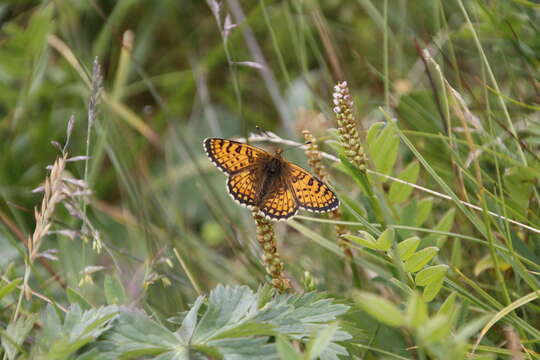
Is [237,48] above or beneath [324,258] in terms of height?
above

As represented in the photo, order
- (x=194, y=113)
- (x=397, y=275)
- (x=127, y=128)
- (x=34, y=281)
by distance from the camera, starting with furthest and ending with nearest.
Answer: (x=194, y=113), (x=127, y=128), (x=34, y=281), (x=397, y=275)

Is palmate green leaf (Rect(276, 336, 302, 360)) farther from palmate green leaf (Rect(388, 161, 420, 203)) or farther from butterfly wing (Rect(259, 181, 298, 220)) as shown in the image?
palmate green leaf (Rect(388, 161, 420, 203))

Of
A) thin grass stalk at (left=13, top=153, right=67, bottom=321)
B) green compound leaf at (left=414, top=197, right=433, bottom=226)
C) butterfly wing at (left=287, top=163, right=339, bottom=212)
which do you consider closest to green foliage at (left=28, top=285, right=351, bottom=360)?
thin grass stalk at (left=13, top=153, right=67, bottom=321)

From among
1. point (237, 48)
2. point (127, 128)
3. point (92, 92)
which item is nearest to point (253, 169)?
point (92, 92)

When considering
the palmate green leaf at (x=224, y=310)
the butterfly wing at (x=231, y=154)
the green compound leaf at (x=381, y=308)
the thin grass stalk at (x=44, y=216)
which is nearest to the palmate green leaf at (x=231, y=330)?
the palmate green leaf at (x=224, y=310)

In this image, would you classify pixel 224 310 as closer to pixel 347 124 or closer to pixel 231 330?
pixel 231 330

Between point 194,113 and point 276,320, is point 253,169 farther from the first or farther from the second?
point 194,113

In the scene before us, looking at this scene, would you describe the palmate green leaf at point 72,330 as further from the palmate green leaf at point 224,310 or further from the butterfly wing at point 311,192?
the butterfly wing at point 311,192

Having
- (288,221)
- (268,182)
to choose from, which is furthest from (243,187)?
(288,221)
